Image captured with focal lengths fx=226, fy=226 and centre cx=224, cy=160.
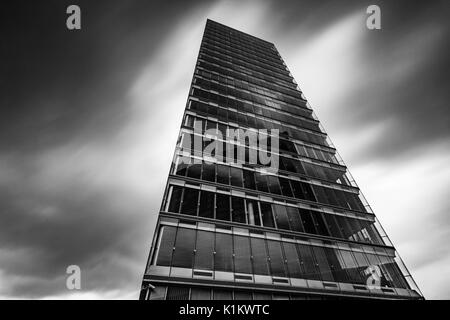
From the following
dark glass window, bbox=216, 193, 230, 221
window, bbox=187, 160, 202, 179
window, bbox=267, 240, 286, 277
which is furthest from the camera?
window, bbox=187, 160, 202, 179

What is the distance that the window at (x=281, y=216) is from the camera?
1669 centimetres

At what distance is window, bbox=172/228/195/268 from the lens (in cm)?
1216

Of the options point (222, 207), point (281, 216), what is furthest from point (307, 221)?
point (222, 207)

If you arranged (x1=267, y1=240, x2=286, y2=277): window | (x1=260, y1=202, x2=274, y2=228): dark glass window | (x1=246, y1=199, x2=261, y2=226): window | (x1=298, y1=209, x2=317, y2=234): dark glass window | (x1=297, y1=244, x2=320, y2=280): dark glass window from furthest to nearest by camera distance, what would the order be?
(x1=298, y1=209, x2=317, y2=234): dark glass window
(x1=260, y1=202, x2=274, y2=228): dark glass window
(x1=246, y1=199, x2=261, y2=226): window
(x1=297, y1=244, x2=320, y2=280): dark glass window
(x1=267, y1=240, x2=286, y2=277): window

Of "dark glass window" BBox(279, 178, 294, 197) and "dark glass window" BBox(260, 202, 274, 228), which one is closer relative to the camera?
"dark glass window" BBox(260, 202, 274, 228)

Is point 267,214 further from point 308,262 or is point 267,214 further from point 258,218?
point 308,262

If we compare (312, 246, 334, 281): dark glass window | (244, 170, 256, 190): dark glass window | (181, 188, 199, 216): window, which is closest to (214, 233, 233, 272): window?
(181, 188, 199, 216): window

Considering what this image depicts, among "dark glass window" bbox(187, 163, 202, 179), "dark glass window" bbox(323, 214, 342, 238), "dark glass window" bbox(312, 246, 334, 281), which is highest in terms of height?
"dark glass window" bbox(187, 163, 202, 179)

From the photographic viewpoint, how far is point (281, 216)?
57.0 feet

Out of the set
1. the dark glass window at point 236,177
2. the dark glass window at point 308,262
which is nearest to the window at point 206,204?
the dark glass window at point 236,177

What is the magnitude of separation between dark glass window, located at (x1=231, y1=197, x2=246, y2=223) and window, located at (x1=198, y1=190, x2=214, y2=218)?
162 cm

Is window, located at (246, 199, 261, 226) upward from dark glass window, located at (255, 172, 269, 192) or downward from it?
downward

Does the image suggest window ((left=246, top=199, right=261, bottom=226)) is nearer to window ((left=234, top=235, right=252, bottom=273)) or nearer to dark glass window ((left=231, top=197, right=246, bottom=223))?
dark glass window ((left=231, top=197, right=246, bottom=223))
